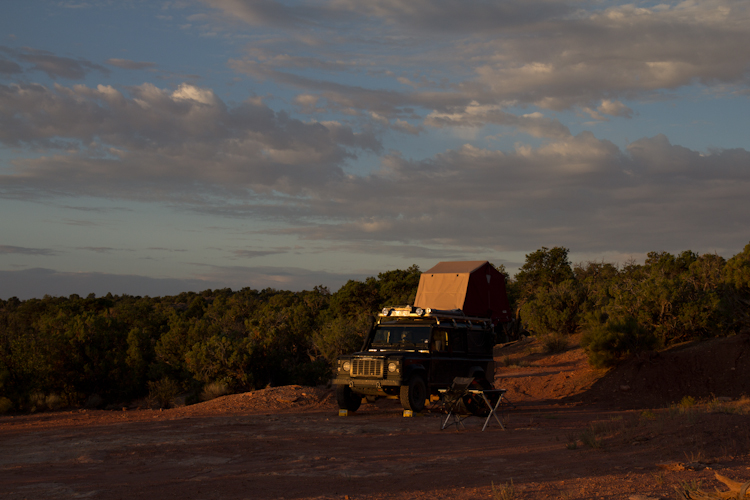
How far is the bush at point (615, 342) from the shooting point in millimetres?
21281

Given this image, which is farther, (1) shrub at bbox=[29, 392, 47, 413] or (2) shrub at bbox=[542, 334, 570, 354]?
(2) shrub at bbox=[542, 334, 570, 354]

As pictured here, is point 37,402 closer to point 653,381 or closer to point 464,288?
point 464,288

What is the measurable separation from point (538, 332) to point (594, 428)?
25679mm

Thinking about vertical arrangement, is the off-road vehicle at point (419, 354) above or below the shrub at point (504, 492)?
above

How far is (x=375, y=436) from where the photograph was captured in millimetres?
12023

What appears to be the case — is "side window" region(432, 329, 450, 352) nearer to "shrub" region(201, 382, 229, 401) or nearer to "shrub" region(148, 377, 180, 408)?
"shrub" region(201, 382, 229, 401)

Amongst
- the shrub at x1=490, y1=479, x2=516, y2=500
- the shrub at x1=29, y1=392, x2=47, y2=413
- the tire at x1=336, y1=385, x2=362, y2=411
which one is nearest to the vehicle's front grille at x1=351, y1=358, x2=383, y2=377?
the tire at x1=336, y1=385, x2=362, y2=411

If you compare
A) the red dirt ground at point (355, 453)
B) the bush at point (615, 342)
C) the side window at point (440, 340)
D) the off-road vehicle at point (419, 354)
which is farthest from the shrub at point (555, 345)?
the side window at point (440, 340)

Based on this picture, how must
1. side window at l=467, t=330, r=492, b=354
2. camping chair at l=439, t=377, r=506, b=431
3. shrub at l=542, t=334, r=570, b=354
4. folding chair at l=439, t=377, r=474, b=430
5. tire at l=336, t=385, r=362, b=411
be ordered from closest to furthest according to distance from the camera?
camping chair at l=439, t=377, r=506, b=431
folding chair at l=439, t=377, r=474, b=430
tire at l=336, t=385, r=362, b=411
side window at l=467, t=330, r=492, b=354
shrub at l=542, t=334, r=570, b=354

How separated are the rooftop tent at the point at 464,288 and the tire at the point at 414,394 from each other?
4.01 meters

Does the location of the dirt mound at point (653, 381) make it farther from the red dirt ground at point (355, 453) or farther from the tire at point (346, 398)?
the tire at point (346, 398)

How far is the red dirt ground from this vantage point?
7.48m

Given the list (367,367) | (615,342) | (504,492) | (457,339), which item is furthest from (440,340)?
(615,342)

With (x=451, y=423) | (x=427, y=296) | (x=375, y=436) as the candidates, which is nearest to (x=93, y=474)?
(x=375, y=436)
